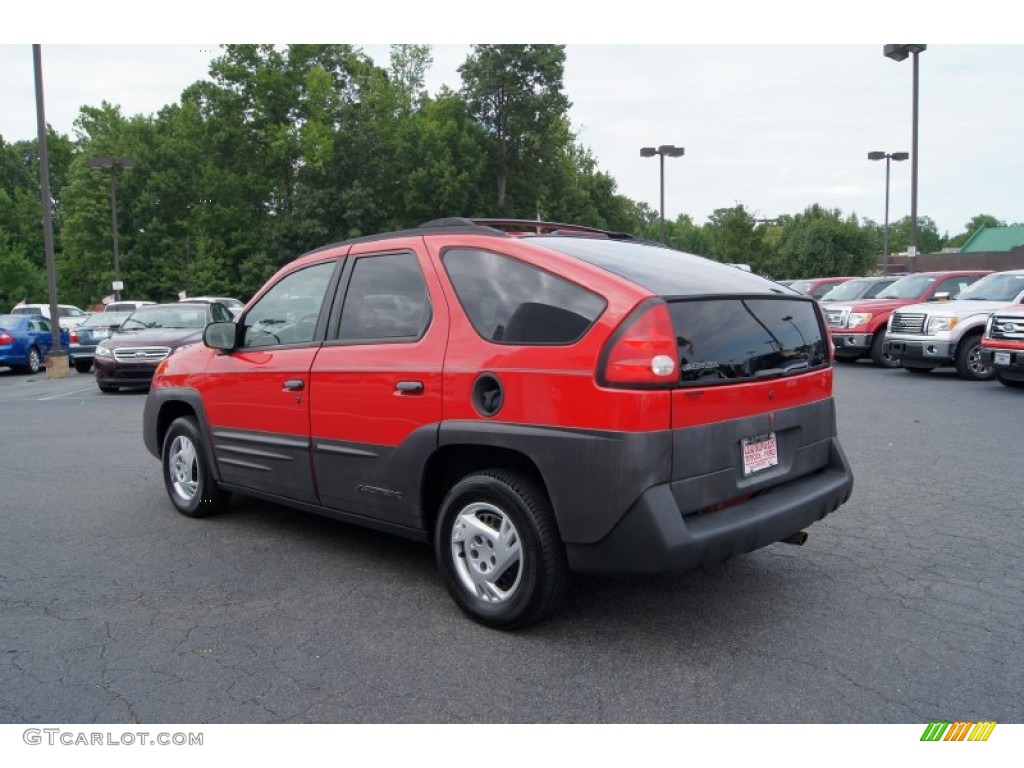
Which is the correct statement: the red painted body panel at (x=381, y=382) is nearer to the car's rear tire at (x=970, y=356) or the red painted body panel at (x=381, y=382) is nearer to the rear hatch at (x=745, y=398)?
the rear hatch at (x=745, y=398)

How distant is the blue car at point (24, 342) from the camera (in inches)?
787

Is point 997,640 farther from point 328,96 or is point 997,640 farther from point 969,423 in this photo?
point 328,96

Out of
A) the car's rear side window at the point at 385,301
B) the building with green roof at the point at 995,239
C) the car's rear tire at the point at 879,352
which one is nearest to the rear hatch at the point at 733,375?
the car's rear side window at the point at 385,301

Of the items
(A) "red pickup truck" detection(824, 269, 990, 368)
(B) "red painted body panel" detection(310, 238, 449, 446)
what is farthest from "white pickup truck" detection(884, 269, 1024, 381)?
(B) "red painted body panel" detection(310, 238, 449, 446)

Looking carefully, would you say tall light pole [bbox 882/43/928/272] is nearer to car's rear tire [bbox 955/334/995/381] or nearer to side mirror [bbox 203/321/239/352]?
car's rear tire [bbox 955/334/995/381]

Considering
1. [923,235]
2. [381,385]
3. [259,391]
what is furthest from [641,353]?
[923,235]

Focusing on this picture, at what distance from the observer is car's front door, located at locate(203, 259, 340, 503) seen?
477 centimetres

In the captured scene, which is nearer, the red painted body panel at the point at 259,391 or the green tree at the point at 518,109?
the red painted body panel at the point at 259,391

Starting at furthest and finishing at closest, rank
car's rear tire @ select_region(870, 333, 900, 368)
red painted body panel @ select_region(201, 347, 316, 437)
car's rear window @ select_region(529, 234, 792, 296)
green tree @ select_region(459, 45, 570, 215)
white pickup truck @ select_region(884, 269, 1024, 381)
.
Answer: green tree @ select_region(459, 45, 570, 215) < car's rear tire @ select_region(870, 333, 900, 368) < white pickup truck @ select_region(884, 269, 1024, 381) < red painted body panel @ select_region(201, 347, 316, 437) < car's rear window @ select_region(529, 234, 792, 296)

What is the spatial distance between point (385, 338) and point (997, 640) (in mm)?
3086

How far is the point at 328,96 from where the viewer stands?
170ft

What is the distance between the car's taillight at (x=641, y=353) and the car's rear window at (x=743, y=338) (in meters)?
0.08

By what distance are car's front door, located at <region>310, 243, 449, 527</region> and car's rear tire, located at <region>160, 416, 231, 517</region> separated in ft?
4.62

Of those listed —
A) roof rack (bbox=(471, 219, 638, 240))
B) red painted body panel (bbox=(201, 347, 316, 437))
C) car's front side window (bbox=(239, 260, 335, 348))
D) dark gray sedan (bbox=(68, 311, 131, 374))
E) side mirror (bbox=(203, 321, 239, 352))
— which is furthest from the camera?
dark gray sedan (bbox=(68, 311, 131, 374))
